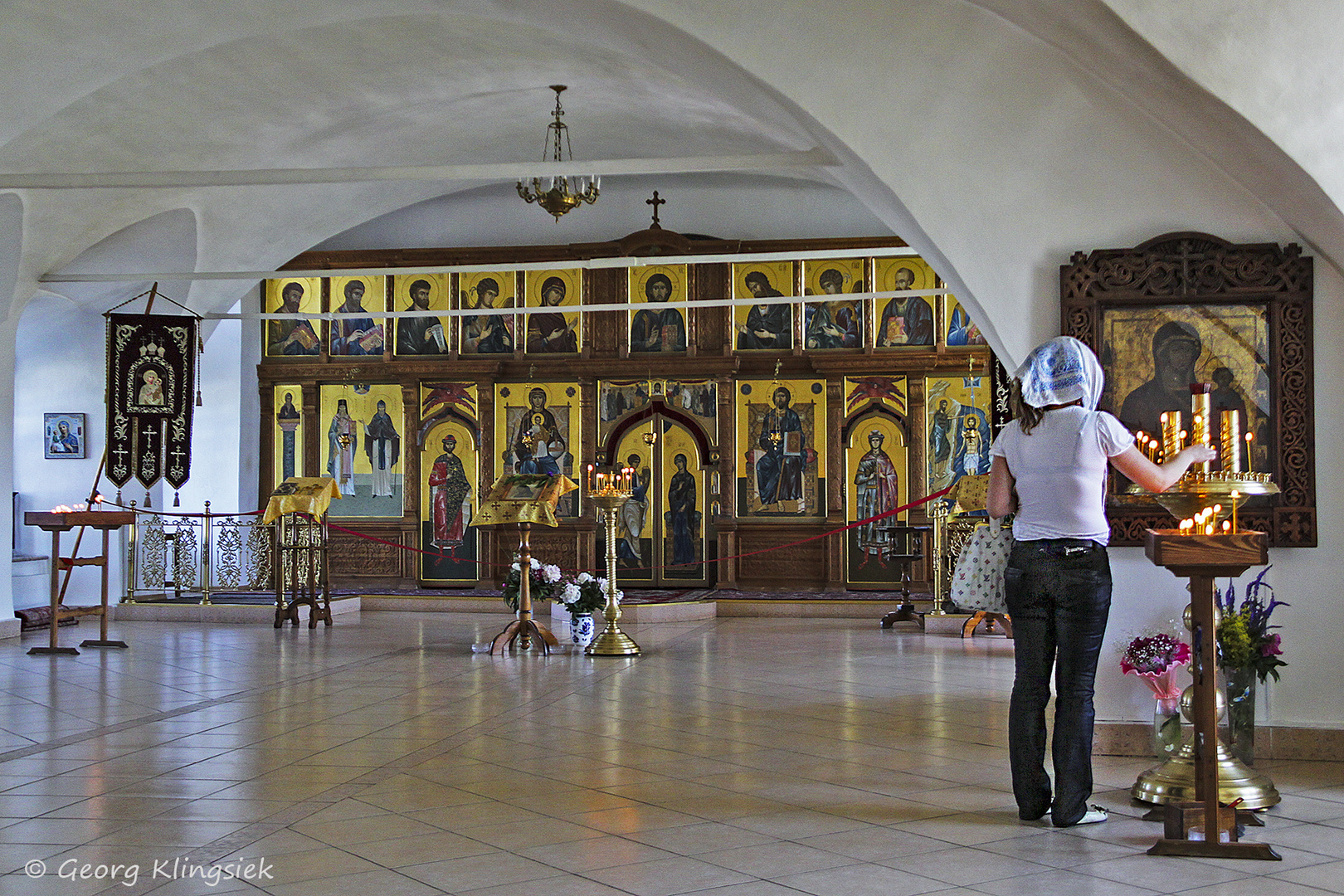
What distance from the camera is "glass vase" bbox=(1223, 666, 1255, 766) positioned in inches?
183

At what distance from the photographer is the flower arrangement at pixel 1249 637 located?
4609 millimetres

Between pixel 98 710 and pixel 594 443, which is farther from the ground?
pixel 594 443

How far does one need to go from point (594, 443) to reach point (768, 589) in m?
2.59

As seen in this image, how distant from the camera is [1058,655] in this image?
12.7 ft

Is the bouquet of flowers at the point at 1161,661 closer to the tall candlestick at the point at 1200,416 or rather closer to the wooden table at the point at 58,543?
the tall candlestick at the point at 1200,416

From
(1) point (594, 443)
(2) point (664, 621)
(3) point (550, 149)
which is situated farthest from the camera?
(1) point (594, 443)

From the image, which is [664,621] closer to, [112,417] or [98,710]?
[112,417]

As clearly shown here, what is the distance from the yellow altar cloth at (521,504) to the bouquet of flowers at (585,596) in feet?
1.62

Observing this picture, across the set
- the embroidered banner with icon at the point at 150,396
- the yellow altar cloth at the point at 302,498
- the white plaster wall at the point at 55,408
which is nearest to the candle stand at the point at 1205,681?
the yellow altar cloth at the point at 302,498

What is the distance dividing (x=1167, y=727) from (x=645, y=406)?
999 centimetres

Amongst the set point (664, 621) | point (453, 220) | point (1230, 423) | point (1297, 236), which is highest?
point (453, 220)

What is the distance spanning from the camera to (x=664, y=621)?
1180cm

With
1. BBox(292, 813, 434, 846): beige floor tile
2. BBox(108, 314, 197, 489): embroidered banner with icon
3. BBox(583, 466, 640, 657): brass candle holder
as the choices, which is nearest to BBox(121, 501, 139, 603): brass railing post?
BBox(108, 314, 197, 489): embroidered banner with icon

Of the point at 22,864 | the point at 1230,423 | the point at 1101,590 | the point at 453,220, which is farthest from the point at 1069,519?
the point at 453,220
